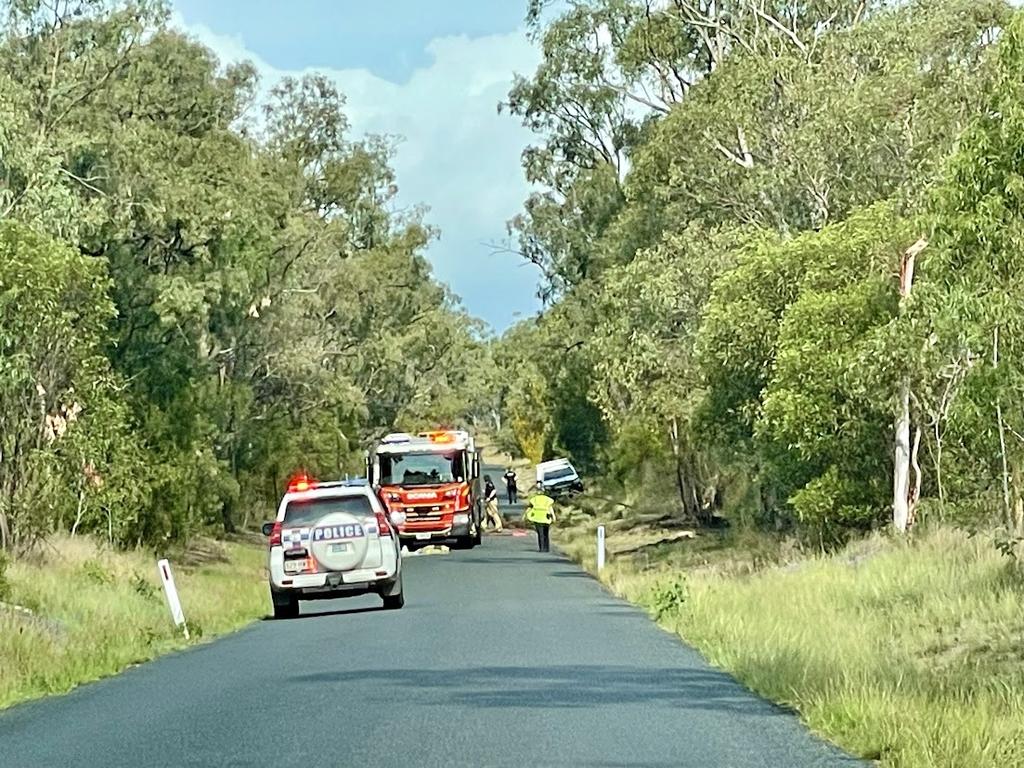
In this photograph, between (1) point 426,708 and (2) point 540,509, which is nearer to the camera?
(1) point 426,708

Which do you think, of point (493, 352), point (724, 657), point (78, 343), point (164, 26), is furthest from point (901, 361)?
point (493, 352)

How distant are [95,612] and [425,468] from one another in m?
24.9

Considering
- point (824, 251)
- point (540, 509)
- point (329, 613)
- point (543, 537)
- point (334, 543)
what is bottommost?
point (329, 613)

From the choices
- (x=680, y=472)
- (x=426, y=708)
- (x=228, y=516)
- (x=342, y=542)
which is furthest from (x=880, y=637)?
(x=228, y=516)

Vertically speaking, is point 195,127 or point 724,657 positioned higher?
point 195,127

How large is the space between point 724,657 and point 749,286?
17.8 m

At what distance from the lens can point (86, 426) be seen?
36188 millimetres

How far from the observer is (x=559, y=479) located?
7869 centimetres

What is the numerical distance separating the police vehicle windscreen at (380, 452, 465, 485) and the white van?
88.8 ft

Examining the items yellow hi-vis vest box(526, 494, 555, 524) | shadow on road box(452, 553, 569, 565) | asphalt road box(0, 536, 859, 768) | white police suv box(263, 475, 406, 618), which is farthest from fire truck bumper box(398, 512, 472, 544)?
asphalt road box(0, 536, 859, 768)

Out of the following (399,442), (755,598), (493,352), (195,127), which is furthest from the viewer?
(493,352)

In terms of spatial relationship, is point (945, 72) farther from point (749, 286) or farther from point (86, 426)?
point (86, 426)

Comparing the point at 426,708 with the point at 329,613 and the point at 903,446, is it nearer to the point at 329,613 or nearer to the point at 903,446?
the point at 329,613

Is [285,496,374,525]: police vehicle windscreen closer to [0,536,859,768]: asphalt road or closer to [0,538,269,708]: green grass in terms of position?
[0,538,269,708]: green grass
